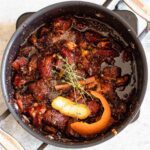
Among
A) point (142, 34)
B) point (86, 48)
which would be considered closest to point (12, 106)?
point (86, 48)

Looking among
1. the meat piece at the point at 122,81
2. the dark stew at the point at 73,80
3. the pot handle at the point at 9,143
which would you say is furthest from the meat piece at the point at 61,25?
the pot handle at the point at 9,143

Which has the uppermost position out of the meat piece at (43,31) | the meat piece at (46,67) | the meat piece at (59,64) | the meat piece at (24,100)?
the meat piece at (43,31)

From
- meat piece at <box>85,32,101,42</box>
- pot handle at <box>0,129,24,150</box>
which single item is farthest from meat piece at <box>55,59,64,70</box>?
pot handle at <box>0,129,24,150</box>

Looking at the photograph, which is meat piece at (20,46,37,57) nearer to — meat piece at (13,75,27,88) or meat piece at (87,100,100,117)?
meat piece at (13,75,27,88)

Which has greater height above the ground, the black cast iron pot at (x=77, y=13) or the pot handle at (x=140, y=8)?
the pot handle at (x=140, y=8)

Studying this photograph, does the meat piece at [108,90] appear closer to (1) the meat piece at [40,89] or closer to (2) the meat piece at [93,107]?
(2) the meat piece at [93,107]

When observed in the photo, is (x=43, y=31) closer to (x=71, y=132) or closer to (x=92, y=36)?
(x=92, y=36)

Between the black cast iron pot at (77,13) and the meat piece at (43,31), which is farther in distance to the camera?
the meat piece at (43,31)

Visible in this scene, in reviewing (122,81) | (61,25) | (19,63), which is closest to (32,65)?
(19,63)
